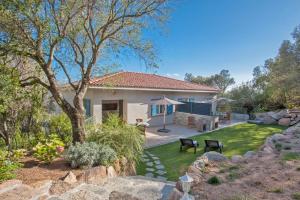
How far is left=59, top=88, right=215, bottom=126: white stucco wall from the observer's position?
48.5 feet

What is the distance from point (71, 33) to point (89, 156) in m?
4.43

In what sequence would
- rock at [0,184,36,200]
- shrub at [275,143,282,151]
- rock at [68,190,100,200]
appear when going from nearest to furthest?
rock at [0,184,36,200]
rock at [68,190,100,200]
shrub at [275,143,282,151]

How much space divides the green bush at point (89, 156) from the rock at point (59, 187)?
3.38ft

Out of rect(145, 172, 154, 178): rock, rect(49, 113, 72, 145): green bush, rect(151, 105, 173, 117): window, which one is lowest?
rect(145, 172, 154, 178): rock

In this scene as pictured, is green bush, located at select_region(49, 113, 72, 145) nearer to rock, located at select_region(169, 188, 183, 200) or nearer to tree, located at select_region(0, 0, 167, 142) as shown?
tree, located at select_region(0, 0, 167, 142)

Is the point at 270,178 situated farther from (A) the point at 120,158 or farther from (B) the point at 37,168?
(B) the point at 37,168

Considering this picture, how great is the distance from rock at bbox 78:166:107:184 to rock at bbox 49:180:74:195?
49 cm

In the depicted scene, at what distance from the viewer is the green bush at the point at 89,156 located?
5727mm

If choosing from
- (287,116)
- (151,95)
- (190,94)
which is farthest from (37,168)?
(287,116)

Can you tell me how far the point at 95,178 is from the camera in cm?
545

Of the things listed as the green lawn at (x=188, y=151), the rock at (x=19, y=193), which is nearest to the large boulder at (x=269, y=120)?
the green lawn at (x=188, y=151)

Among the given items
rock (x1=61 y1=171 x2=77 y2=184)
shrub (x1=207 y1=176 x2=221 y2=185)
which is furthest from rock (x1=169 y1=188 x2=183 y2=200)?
rock (x1=61 y1=171 x2=77 y2=184)

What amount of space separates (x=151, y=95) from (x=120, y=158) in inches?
472

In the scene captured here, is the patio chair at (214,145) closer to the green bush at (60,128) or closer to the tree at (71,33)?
the tree at (71,33)
